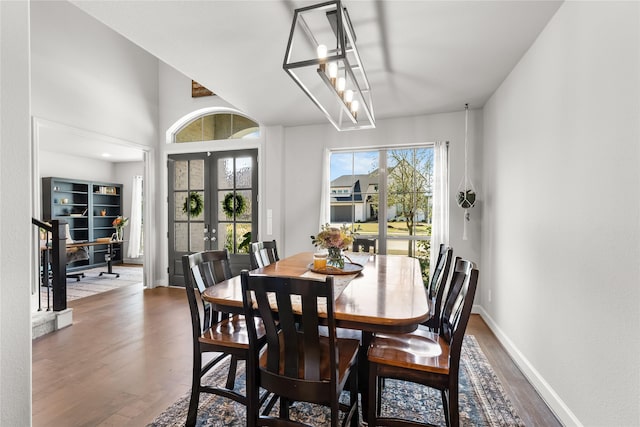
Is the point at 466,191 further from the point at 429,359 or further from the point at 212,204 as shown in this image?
the point at 212,204

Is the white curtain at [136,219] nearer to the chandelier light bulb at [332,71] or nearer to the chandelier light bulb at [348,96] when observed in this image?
the chandelier light bulb at [348,96]

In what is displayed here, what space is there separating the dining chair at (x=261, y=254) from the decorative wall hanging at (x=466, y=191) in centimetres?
235

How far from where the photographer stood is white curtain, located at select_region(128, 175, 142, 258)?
730cm

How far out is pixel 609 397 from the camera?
147 cm

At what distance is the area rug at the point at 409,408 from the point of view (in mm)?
1830

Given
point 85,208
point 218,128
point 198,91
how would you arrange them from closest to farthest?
point 198,91 < point 218,128 < point 85,208

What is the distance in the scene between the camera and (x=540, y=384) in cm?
212

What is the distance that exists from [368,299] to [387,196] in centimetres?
275

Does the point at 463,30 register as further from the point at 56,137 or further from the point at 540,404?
the point at 56,137

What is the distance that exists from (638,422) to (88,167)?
906 cm

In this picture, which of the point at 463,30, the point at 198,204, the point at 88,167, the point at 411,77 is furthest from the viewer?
the point at 88,167

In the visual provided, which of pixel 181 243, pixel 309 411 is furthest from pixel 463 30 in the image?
pixel 181 243

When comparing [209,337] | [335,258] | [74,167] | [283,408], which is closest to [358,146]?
[335,258]

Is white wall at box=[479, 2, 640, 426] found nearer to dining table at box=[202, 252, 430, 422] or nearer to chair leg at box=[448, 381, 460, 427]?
chair leg at box=[448, 381, 460, 427]
